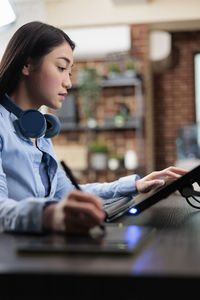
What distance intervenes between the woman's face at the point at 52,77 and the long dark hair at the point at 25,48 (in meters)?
0.02

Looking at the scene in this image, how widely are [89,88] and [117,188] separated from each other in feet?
15.2

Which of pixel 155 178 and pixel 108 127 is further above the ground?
pixel 155 178

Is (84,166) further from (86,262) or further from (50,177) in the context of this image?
(86,262)

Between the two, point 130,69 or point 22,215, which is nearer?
point 22,215

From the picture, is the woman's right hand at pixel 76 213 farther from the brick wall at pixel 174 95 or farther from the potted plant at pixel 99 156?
the brick wall at pixel 174 95

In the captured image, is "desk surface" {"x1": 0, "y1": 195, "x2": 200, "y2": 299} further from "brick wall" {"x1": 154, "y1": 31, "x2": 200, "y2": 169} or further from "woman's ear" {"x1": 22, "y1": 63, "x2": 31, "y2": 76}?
"brick wall" {"x1": 154, "y1": 31, "x2": 200, "y2": 169}

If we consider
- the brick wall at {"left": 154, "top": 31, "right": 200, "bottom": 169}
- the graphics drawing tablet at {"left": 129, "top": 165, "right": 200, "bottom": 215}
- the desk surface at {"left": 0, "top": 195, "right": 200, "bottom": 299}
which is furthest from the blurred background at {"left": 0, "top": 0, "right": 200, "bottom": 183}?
the desk surface at {"left": 0, "top": 195, "right": 200, "bottom": 299}

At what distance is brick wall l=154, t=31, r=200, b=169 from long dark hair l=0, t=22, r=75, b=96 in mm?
6680

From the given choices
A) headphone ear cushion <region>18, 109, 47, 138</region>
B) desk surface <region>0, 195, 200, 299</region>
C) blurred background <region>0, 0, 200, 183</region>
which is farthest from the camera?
blurred background <region>0, 0, 200, 183</region>

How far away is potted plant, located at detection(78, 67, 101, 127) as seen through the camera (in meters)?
5.72

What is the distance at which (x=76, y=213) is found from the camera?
0.58m

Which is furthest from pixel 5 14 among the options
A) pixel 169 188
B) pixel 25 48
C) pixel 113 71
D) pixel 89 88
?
pixel 113 71

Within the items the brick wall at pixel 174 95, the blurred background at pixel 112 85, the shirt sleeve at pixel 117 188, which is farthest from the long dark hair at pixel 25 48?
the brick wall at pixel 174 95

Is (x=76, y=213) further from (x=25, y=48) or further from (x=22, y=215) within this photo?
(x=25, y=48)
